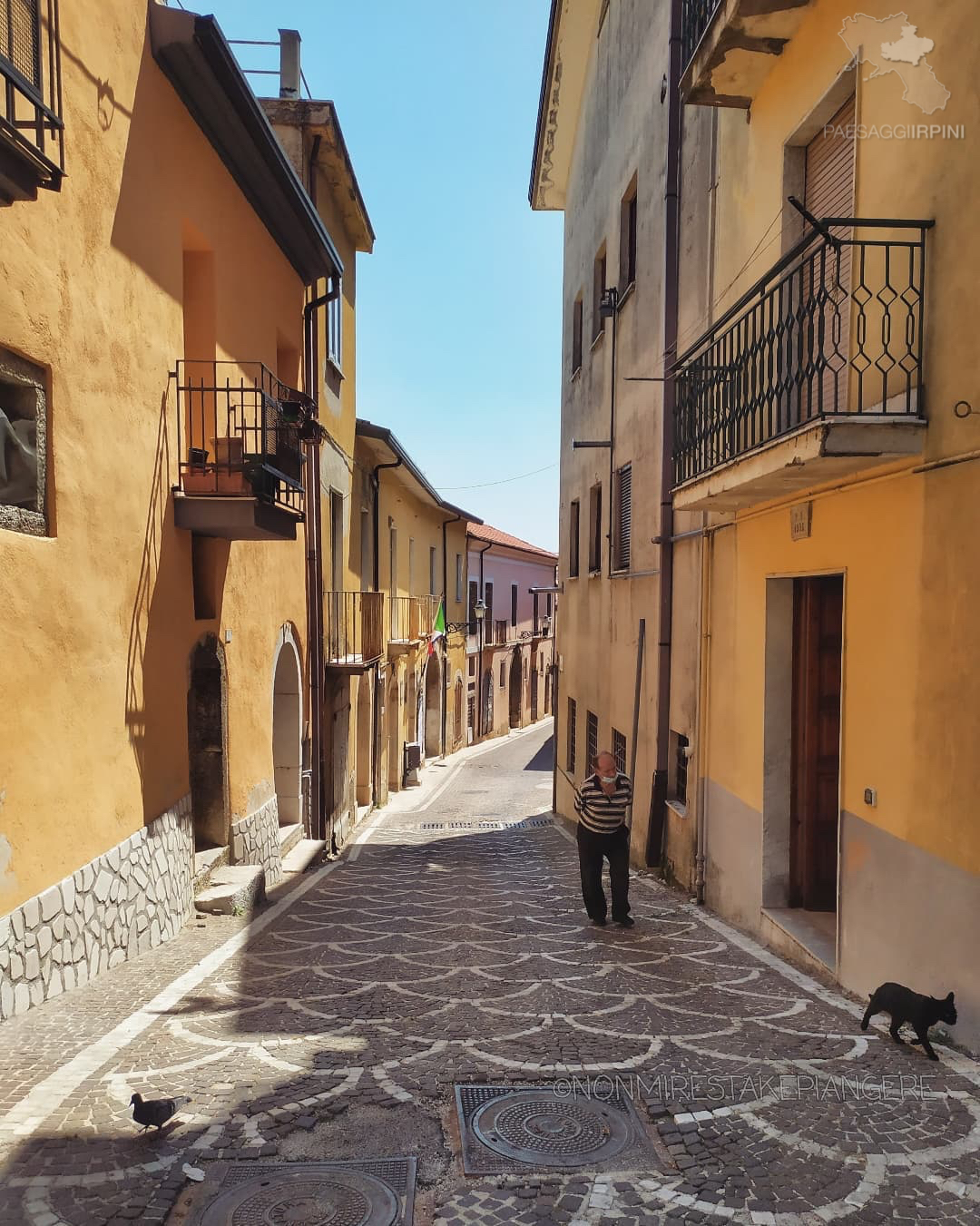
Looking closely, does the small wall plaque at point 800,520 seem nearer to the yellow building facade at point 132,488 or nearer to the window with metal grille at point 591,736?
the yellow building facade at point 132,488

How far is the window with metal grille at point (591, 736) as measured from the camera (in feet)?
49.8

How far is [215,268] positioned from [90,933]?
6229 millimetres

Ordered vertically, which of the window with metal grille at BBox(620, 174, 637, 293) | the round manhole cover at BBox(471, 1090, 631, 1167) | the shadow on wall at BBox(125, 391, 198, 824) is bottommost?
the round manhole cover at BBox(471, 1090, 631, 1167)

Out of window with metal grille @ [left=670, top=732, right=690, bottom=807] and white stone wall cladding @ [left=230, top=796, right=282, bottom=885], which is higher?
window with metal grille @ [left=670, top=732, right=690, bottom=807]

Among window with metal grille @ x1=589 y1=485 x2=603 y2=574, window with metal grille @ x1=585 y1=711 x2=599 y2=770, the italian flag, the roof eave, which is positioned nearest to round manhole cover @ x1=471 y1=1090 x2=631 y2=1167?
the roof eave

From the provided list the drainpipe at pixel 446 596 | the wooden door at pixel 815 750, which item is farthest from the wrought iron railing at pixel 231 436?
the drainpipe at pixel 446 596

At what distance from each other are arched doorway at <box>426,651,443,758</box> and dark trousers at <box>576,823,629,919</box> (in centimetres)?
2003

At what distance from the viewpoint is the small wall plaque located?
638 centimetres

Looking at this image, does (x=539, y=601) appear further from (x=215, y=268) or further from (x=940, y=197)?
(x=940, y=197)

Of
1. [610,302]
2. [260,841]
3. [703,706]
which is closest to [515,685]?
[610,302]

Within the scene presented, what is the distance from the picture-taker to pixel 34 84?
16.3 feet

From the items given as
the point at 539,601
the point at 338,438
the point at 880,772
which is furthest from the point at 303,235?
the point at 539,601

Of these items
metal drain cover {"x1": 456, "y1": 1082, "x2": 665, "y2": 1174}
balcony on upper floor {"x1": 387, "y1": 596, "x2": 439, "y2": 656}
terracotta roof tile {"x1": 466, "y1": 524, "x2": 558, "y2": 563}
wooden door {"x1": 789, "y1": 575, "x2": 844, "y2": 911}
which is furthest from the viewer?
terracotta roof tile {"x1": 466, "y1": 524, "x2": 558, "y2": 563}

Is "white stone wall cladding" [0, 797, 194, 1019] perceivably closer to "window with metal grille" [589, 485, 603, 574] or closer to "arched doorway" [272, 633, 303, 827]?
"arched doorway" [272, 633, 303, 827]
